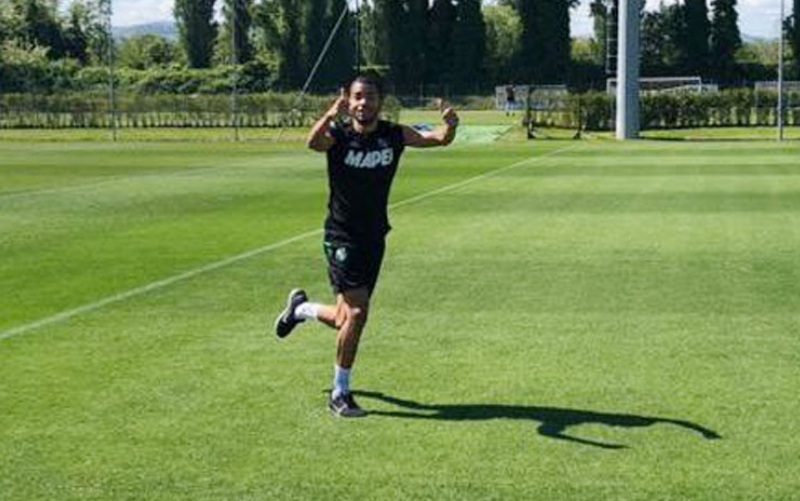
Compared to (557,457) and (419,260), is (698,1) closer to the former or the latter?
(419,260)

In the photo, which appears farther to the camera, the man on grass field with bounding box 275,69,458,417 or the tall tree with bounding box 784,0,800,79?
the tall tree with bounding box 784,0,800,79

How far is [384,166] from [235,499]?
2551 mm

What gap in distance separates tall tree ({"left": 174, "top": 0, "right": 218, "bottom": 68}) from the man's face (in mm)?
117095

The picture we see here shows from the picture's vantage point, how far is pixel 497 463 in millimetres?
6305

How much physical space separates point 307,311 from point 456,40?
4091 inches

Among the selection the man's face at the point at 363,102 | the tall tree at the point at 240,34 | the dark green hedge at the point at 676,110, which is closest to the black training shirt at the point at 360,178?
the man's face at the point at 363,102

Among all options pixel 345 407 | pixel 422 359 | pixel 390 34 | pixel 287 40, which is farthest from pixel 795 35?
pixel 345 407

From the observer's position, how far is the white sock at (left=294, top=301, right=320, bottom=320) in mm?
8289

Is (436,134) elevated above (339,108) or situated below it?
below

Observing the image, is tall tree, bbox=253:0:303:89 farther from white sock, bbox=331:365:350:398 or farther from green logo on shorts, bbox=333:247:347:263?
white sock, bbox=331:365:350:398

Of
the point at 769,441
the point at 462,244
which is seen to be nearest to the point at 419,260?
the point at 462,244

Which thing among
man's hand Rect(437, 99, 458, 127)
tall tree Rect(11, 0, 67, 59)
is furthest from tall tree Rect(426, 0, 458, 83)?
man's hand Rect(437, 99, 458, 127)

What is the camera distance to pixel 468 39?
11006cm

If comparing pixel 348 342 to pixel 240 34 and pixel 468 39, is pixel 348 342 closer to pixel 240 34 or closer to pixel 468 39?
pixel 468 39
